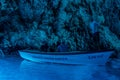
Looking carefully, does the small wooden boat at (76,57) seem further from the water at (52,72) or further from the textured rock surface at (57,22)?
the textured rock surface at (57,22)

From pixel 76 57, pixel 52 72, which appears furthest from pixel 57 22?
pixel 52 72

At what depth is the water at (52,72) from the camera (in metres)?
12.2

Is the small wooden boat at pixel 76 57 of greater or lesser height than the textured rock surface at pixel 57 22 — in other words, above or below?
below

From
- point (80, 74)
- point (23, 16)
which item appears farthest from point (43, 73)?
point (23, 16)

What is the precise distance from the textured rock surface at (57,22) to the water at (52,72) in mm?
3469

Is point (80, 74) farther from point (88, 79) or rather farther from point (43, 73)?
point (43, 73)

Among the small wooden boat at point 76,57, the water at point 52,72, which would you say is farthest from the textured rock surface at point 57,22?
the water at point 52,72

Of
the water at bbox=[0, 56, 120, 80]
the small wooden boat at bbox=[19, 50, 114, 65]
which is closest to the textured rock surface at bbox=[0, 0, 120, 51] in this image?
the small wooden boat at bbox=[19, 50, 114, 65]

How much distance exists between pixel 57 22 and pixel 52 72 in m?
6.33

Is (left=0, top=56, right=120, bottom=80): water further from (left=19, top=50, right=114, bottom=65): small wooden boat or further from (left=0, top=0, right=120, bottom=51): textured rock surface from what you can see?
(left=0, top=0, right=120, bottom=51): textured rock surface

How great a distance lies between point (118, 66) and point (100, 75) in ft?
8.47

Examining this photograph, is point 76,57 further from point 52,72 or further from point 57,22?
point 57,22

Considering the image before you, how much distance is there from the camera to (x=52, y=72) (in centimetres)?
1341

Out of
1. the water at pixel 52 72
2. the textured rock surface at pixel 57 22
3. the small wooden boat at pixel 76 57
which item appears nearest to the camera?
the water at pixel 52 72
